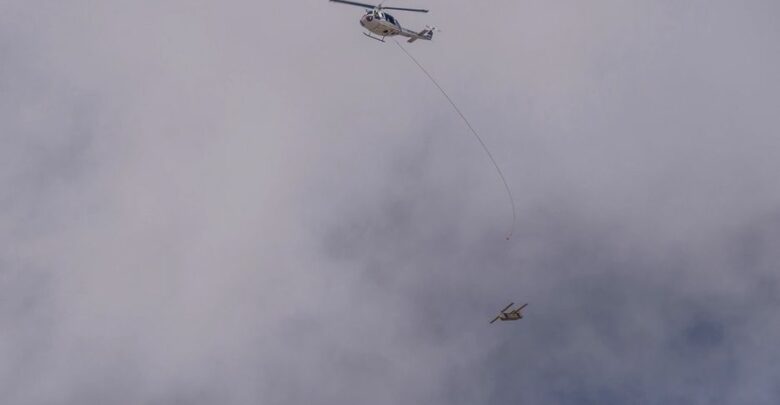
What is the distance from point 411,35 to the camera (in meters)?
149

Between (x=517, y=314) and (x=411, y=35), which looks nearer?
(x=517, y=314)

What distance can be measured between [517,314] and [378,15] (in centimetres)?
6455

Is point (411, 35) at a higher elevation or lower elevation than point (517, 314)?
higher

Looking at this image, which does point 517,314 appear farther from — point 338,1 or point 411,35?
point 338,1

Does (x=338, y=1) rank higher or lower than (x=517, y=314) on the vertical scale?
higher

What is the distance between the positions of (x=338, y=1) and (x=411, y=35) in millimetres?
17694

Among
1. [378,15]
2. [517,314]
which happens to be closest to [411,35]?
[378,15]

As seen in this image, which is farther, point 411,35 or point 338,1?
point 411,35

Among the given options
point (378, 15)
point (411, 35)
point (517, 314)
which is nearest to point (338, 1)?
point (378, 15)

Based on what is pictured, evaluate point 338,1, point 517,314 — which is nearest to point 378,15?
point 338,1

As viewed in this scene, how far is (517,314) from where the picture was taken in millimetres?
139250

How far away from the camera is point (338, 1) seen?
5517 inches

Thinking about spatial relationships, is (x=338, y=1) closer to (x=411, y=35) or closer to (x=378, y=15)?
(x=378, y=15)

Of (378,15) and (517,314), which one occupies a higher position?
(378,15)
